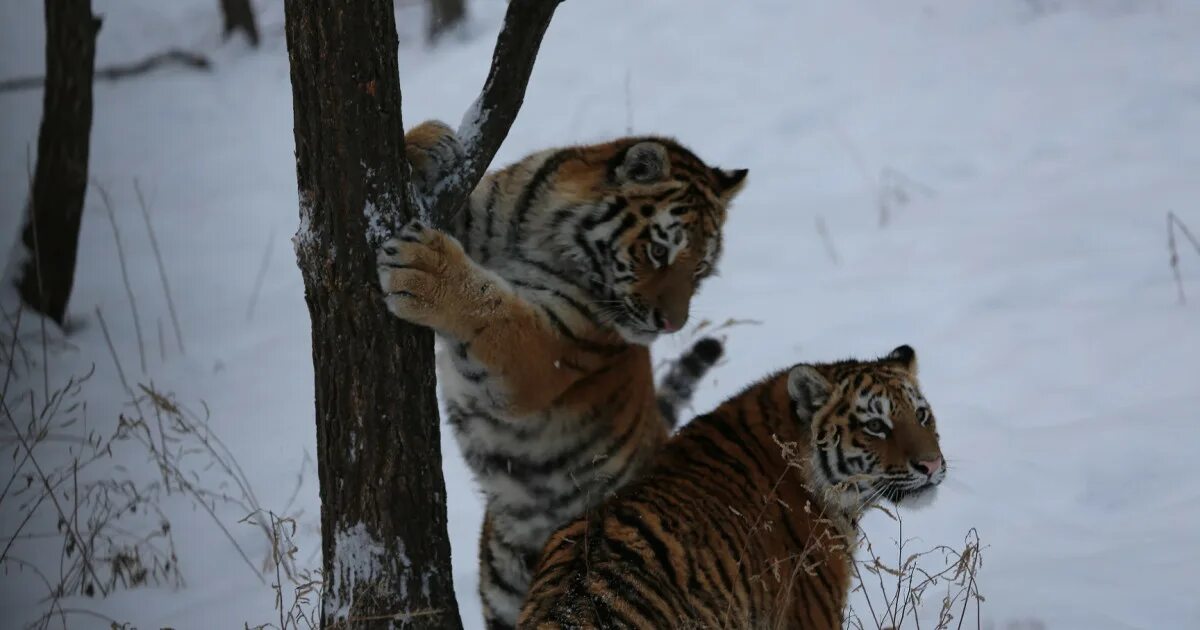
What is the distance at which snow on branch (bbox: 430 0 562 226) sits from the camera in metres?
3.49

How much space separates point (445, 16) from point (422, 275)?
30.8 ft

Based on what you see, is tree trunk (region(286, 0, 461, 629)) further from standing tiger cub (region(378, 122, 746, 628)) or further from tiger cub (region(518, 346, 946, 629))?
tiger cub (region(518, 346, 946, 629))

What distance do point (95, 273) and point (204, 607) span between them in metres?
4.96

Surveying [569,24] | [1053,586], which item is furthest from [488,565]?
[569,24]

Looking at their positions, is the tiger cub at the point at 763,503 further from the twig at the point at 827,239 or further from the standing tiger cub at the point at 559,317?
the twig at the point at 827,239

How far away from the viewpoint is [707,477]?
12.3ft

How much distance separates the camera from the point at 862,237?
8.12 metres

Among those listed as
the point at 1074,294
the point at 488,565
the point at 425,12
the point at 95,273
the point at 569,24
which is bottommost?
the point at 488,565

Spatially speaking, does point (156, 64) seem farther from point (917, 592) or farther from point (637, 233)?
point (917, 592)

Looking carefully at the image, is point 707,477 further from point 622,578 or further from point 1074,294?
point 1074,294

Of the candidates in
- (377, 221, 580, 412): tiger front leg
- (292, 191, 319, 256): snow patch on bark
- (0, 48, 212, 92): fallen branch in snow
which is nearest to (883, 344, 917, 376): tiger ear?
(377, 221, 580, 412): tiger front leg

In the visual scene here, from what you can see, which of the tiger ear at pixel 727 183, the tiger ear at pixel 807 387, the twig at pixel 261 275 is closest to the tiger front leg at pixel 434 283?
the tiger ear at pixel 807 387

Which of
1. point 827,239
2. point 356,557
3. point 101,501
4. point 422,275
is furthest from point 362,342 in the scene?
point 827,239

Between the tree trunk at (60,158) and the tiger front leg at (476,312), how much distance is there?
177 inches
